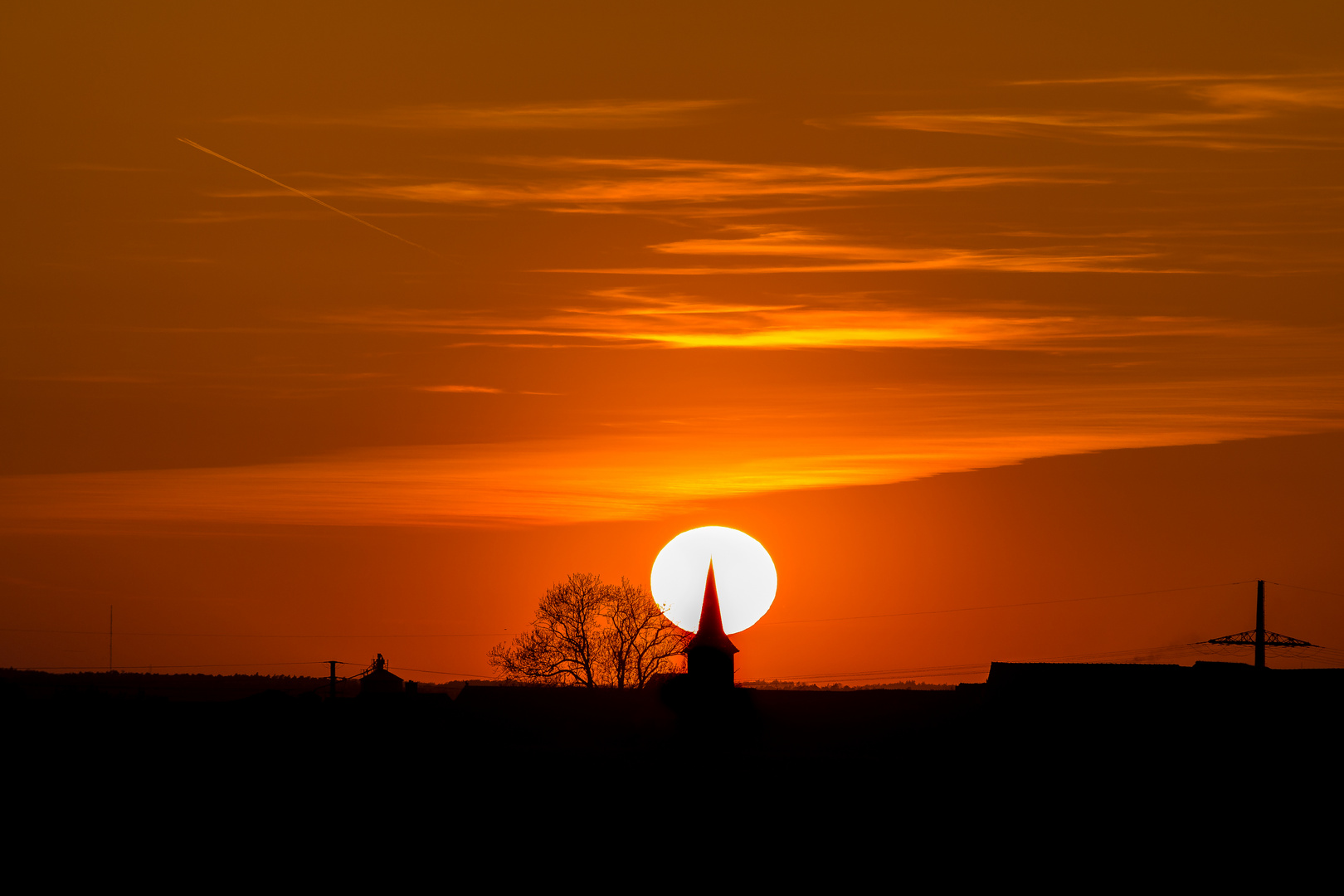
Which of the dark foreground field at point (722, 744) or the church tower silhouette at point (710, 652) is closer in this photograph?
the dark foreground field at point (722, 744)

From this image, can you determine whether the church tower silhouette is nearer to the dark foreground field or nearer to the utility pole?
the dark foreground field

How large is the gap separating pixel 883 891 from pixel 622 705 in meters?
44.6

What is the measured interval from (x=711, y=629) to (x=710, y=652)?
139 cm

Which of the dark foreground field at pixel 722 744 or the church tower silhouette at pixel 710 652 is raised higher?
the church tower silhouette at pixel 710 652

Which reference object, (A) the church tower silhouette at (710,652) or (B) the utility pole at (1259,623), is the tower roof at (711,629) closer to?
(A) the church tower silhouette at (710,652)

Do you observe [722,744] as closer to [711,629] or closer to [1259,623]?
[711,629]

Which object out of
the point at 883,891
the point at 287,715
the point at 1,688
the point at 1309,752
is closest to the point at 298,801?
the point at 883,891

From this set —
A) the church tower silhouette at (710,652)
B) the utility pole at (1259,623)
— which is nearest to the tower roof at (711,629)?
the church tower silhouette at (710,652)

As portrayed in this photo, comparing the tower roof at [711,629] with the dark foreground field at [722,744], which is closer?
the dark foreground field at [722,744]

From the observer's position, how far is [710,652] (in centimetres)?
7550

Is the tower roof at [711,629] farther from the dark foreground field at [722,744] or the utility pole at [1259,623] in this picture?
the utility pole at [1259,623]

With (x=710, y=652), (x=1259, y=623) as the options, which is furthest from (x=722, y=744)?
(x=1259, y=623)

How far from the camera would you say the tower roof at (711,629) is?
75.9 meters

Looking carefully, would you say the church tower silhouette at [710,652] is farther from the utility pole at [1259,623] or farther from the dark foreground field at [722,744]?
the utility pole at [1259,623]
